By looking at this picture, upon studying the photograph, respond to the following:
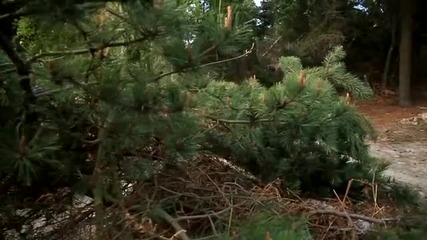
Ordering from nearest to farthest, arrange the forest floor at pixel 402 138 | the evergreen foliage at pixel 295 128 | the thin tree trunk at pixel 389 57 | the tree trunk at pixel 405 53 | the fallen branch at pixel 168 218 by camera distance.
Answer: the fallen branch at pixel 168 218
the evergreen foliage at pixel 295 128
the forest floor at pixel 402 138
the tree trunk at pixel 405 53
the thin tree trunk at pixel 389 57

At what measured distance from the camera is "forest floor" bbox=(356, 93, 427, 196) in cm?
771

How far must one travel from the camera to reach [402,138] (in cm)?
1040

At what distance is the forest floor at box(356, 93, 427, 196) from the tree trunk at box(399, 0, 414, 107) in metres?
0.25

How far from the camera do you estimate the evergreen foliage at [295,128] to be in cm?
314

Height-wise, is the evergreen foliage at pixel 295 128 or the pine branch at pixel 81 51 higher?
the pine branch at pixel 81 51

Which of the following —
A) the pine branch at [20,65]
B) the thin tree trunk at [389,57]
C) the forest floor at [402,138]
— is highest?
the pine branch at [20,65]

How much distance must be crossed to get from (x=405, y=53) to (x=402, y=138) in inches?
135

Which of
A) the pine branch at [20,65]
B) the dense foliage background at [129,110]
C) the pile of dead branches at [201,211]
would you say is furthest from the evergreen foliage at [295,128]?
the pine branch at [20,65]

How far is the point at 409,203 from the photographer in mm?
3846

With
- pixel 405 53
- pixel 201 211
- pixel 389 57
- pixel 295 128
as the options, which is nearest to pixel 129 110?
pixel 201 211

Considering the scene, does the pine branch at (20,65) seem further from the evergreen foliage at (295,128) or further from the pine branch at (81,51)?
the evergreen foliage at (295,128)

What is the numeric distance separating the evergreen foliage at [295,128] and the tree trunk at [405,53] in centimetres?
933

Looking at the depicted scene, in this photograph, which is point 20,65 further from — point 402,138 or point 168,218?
point 402,138

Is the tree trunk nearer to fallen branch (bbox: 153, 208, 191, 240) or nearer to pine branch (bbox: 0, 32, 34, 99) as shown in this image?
fallen branch (bbox: 153, 208, 191, 240)
